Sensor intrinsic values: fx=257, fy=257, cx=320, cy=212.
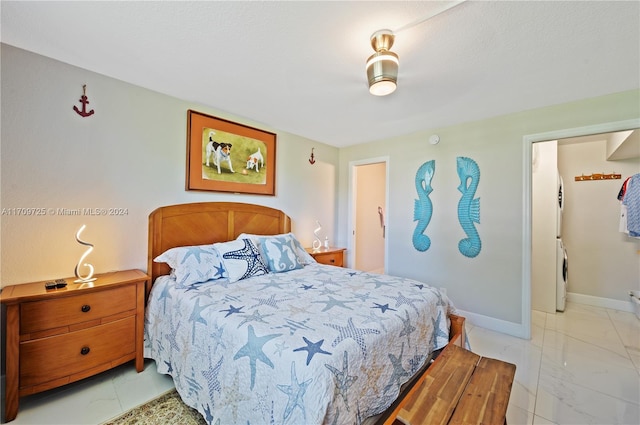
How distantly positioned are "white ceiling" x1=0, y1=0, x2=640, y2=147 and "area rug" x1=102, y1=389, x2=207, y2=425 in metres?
2.43

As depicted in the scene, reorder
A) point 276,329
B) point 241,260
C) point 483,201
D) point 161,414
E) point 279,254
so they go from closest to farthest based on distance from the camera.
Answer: point 276,329, point 161,414, point 241,260, point 279,254, point 483,201

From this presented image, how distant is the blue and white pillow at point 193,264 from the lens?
83.4 inches

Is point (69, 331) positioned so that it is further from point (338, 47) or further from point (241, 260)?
point (338, 47)

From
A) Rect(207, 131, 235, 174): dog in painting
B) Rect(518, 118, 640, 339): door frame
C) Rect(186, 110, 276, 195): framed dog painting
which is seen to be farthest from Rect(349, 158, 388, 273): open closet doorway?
Rect(207, 131, 235, 174): dog in painting

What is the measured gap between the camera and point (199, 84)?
2.30m

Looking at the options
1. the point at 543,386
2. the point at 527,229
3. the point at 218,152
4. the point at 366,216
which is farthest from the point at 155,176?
the point at 527,229

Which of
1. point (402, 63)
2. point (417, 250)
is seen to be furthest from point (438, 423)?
point (417, 250)

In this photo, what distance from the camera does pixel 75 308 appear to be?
5.75 ft

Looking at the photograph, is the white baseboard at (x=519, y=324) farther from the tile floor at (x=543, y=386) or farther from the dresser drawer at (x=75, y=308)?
the dresser drawer at (x=75, y=308)

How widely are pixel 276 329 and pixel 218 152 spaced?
86.5 inches

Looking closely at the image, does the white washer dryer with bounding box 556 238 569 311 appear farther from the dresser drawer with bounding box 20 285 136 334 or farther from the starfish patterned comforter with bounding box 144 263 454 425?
the dresser drawer with bounding box 20 285 136 334

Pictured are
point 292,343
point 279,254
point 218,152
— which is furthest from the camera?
point 218,152

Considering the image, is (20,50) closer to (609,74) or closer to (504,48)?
(504,48)

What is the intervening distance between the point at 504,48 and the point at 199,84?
241cm
